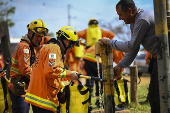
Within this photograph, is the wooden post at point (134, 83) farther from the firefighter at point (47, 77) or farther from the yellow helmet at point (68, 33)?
the firefighter at point (47, 77)

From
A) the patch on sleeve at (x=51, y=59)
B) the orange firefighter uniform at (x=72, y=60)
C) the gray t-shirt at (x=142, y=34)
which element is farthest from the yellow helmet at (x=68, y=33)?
the orange firefighter uniform at (x=72, y=60)

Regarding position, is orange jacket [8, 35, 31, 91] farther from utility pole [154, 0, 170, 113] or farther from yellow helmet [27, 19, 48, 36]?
utility pole [154, 0, 170, 113]

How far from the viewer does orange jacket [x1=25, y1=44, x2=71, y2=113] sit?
329 cm

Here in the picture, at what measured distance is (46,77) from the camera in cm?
341

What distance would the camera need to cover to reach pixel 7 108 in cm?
475

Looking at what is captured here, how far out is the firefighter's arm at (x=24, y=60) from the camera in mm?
4156

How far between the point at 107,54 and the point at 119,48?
1.44ft

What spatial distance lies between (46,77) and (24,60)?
0.96m

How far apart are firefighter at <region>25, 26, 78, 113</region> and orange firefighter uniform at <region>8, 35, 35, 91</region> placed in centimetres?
74

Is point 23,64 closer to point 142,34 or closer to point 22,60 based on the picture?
point 22,60

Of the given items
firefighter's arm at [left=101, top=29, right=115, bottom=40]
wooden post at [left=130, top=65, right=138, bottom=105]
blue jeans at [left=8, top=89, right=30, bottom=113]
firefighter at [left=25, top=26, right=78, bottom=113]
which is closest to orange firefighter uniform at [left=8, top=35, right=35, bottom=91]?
blue jeans at [left=8, top=89, right=30, bottom=113]

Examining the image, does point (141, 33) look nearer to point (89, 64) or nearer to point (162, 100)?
point (162, 100)

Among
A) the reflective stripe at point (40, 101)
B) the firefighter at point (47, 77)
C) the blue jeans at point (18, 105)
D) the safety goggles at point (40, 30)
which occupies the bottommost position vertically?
the blue jeans at point (18, 105)

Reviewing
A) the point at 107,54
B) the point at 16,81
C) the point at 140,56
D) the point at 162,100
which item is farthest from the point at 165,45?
the point at 140,56
